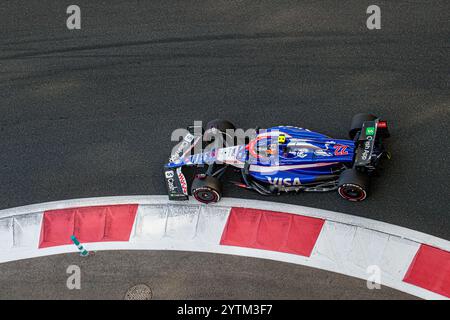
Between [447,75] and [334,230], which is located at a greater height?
[447,75]

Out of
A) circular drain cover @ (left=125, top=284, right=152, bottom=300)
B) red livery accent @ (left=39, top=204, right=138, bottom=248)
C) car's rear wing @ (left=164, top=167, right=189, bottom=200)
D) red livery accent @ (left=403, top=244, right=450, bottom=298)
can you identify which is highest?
car's rear wing @ (left=164, top=167, right=189, bottom=200)

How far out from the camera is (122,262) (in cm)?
820

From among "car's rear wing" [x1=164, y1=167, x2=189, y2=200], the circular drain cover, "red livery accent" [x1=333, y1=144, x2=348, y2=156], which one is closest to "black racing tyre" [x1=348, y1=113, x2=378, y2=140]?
"red livery accent" [x1=333, y1=144, x2=348, y2=156]

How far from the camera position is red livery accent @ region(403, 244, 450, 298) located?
716 cm

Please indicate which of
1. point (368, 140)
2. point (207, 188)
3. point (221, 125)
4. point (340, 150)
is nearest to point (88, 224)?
point (207, 188)

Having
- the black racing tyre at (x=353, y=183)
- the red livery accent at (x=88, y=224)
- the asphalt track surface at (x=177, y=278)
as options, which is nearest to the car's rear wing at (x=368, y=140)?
the black racing tyre at (x=353, y=183)

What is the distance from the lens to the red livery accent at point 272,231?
7934mm

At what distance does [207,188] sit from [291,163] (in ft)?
5.07

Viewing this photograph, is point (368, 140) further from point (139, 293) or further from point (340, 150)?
point (139, 293)

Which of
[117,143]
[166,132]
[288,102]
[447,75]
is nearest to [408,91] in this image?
[447,75]

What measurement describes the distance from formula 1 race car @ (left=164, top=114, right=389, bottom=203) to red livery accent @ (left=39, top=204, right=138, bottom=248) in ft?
3.41

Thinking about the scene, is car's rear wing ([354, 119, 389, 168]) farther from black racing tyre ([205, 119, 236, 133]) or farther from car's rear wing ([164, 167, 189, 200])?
car's rear wing ([164, 167, 189, 200])

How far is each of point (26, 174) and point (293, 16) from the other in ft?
23.1

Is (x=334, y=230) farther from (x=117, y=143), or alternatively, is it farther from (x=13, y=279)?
(x=13, y=279)
